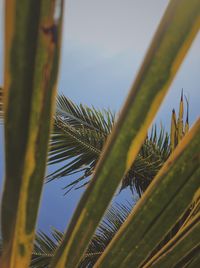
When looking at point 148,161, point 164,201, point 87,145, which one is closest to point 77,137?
point 87,145

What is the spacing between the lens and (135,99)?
0.37 m

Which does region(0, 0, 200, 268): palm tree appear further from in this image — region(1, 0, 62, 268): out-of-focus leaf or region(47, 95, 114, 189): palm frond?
region(47, 95, 114, 189): palm frond

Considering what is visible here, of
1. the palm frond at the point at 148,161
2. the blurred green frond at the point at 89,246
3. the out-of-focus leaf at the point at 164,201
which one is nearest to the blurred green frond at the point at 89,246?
the blurred green frond at the point at 89,246

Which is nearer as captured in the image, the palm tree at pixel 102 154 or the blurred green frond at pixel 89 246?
the palm tree at pixel 102 154

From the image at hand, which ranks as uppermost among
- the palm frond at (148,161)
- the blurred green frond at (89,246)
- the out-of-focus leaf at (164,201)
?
the out-of-focus leaf at (164,201)

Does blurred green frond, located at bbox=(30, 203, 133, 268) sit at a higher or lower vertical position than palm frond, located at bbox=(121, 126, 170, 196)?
lower

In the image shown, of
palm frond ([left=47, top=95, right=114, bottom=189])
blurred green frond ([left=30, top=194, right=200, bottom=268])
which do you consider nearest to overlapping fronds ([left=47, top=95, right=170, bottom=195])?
palm frond ([left=47, top=95, right=114, bottom=189])

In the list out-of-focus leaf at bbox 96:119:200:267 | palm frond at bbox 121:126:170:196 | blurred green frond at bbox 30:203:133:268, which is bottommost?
blurred green frond at bbox 30:203:133:268

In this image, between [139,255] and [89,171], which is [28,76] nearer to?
[139,255]

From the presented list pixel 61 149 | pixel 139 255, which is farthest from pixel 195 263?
pixel 61 149

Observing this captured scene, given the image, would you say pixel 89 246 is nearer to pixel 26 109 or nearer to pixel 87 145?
pixel 87 145

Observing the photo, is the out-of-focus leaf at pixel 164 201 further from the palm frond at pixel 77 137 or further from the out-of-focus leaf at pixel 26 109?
the palm frond at pixel 77 137

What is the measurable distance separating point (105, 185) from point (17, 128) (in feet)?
0.38

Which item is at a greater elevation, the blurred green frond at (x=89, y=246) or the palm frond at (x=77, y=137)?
the palm frond at (x=77, y=137)
